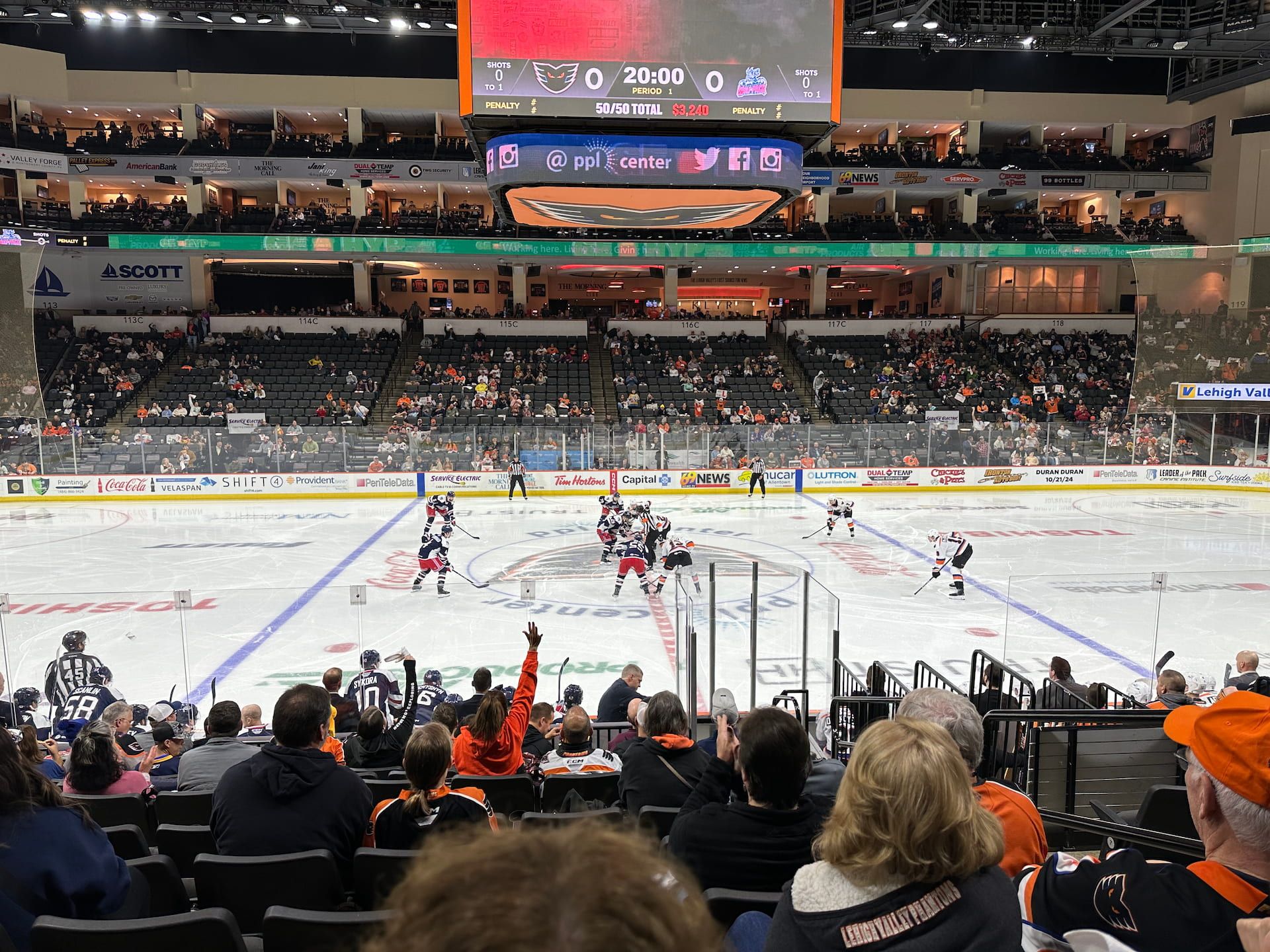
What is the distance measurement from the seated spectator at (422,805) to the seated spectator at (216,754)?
58.5 inches

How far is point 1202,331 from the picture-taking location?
43.0 feet

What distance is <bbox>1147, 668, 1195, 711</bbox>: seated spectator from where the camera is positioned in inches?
221

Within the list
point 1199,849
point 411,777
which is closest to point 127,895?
point 411,777

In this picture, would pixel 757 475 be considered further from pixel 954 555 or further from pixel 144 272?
pixel 144 272

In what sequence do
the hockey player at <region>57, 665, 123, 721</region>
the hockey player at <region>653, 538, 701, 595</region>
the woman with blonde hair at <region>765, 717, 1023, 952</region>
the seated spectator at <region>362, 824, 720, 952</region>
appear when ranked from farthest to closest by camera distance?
the hockey player at <region>653, 538, 701, 595</region> < the hockey player at <region>57, 665, 123, 721</region> < the woman with blonde hair at <region>765, 717, 1023, 952</region> < the seated spectator at <region>362, 824, 720, 952</region>

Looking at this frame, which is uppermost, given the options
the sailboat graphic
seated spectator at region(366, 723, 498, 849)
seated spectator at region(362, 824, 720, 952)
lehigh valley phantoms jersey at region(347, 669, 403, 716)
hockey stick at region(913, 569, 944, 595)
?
the sailboat graphic

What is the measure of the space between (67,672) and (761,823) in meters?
6.45

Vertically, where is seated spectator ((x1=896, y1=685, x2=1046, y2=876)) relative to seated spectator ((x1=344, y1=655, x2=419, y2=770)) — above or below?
above

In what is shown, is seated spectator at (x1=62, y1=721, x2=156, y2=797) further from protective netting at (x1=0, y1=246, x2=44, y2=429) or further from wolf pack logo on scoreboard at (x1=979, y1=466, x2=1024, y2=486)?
wolf pack logo on scoreboard at (x1=979, y1=466, x2=1024, y2=486)

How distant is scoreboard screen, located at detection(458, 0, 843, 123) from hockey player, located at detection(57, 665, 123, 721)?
9019 millimetres

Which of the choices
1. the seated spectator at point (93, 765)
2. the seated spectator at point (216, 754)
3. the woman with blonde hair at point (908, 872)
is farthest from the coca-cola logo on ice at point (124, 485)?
the woman with blonde hair at point (908, 872)

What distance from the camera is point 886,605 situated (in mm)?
11383

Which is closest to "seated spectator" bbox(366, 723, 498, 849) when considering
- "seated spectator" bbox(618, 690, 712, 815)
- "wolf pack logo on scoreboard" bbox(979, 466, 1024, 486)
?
"seated spectator" bbox(618, 690, 712, 815)

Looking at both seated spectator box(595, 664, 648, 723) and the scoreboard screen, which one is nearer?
seated spectator box(595, 664, 648, 723)
